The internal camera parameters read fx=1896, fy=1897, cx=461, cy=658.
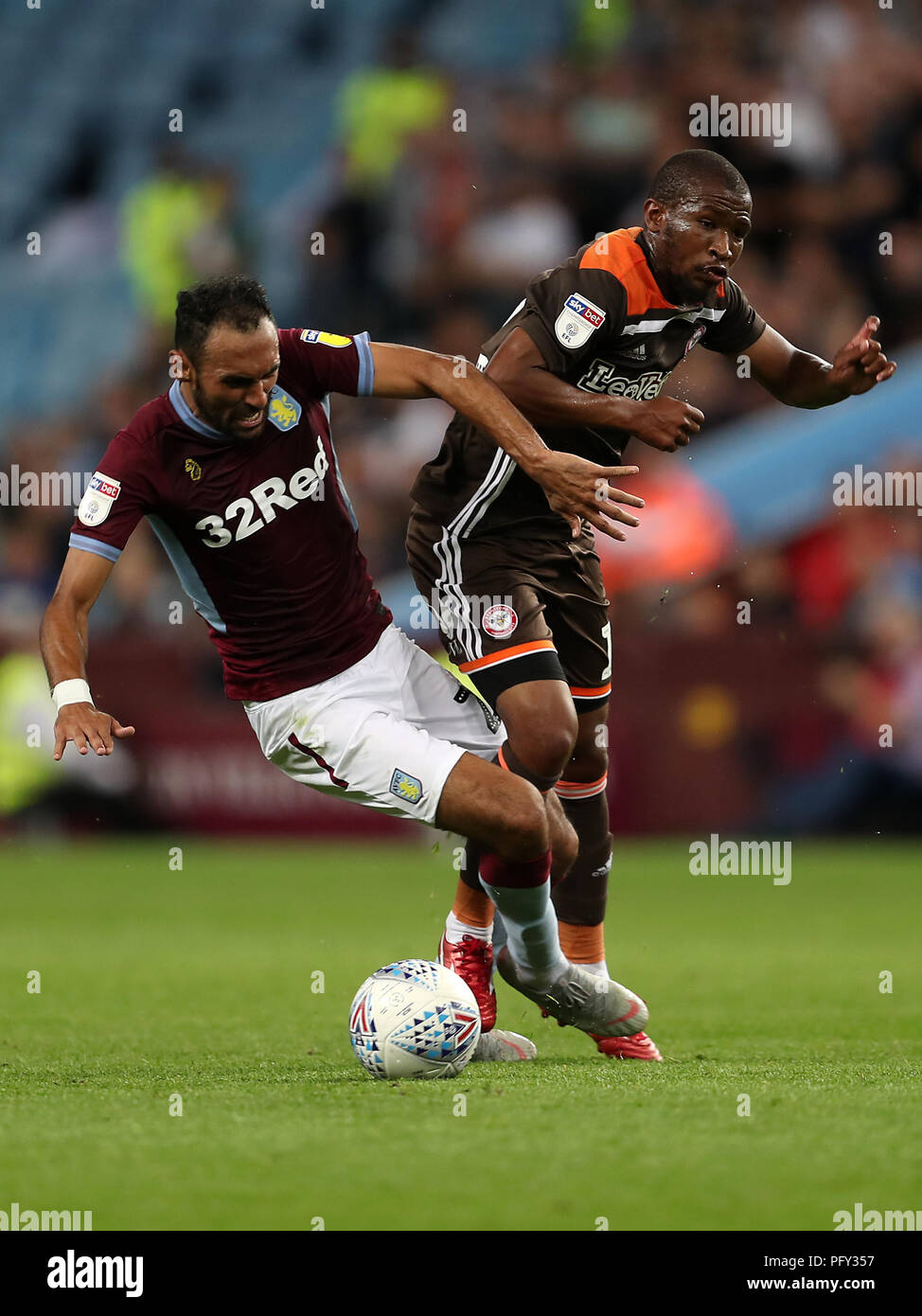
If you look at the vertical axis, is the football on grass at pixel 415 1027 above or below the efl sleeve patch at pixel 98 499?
below

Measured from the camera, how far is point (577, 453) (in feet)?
19.4

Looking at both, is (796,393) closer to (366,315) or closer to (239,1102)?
(239,1102)

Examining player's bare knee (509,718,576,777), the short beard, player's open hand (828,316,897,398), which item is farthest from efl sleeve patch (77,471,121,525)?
player's open hand (828,316,897,398)

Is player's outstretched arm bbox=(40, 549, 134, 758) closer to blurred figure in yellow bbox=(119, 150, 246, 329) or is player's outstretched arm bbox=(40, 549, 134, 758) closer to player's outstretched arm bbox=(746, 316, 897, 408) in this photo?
player's outstretched arm bbox=(746, 316, 897, 408)

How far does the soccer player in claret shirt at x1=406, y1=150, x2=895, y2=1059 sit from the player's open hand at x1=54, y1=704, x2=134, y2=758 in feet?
4.21

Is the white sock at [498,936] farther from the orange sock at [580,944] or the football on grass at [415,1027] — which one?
the football on grass at [415,1027]

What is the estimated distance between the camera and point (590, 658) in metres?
6.14

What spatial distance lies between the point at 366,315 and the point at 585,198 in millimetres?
1938

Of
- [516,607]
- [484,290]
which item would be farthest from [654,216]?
[484,290]

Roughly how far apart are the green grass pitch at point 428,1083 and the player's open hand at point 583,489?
4.91 feet

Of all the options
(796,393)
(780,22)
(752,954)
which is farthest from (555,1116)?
(780,22)

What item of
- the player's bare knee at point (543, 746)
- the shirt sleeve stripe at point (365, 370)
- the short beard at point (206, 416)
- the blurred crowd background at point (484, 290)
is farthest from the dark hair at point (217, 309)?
the blurred crowd background at point (484, 290)

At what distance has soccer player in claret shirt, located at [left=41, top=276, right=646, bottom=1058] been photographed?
17.0ft

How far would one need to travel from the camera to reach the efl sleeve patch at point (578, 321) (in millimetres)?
5535
